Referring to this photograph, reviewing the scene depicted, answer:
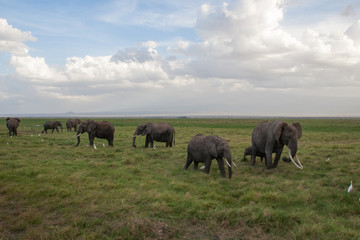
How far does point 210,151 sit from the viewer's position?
10477 mm

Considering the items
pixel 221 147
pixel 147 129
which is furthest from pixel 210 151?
pixel 147 129

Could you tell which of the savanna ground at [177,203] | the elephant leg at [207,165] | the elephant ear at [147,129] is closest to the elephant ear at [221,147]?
the elephant leg at [207,165]

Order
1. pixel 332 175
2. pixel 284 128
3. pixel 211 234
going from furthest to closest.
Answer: pixel 284 128 < pixel 332 175 < pixel 211 234

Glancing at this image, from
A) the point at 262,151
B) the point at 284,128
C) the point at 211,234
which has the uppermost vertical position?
the point at 284,128

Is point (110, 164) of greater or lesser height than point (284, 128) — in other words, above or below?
below

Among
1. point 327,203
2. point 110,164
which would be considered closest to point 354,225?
point 327,203

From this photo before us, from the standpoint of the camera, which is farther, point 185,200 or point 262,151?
point 262,151

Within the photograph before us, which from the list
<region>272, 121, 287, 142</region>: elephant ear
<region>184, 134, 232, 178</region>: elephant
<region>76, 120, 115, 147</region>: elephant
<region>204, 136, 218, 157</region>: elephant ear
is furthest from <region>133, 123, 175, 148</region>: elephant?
<region>272, 121, 287, 142</region>: elephant ear

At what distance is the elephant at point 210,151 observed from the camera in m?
10.0

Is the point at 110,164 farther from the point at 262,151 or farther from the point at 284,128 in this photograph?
the point at 284,128

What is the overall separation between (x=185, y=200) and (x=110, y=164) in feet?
21.4

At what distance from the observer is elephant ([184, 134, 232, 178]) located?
10.0 meters

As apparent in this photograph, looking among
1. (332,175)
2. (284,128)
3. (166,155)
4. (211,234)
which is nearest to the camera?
(211,234)

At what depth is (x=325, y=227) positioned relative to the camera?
5.64 m
